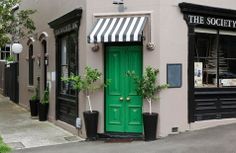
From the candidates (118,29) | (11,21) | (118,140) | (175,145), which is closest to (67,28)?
(118,29)

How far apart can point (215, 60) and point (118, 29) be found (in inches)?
119

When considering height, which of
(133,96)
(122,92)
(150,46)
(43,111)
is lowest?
(43,111)

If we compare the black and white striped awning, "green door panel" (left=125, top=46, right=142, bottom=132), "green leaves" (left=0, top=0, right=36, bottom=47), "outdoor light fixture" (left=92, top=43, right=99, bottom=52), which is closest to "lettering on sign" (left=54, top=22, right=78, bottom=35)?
"outdoor light fixture" (left=92, top=43, right=99, bottom=52)

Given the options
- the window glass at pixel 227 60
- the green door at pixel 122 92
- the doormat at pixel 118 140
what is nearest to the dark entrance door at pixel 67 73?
the green door at pixel 122 92

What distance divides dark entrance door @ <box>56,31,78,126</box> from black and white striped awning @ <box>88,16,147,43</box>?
152cm

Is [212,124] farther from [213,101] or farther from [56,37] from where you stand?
[56,37]

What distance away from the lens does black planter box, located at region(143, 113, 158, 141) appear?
10672 millimetres

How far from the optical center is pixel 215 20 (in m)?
11.8

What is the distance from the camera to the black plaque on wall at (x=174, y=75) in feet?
36.4

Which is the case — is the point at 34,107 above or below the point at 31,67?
below

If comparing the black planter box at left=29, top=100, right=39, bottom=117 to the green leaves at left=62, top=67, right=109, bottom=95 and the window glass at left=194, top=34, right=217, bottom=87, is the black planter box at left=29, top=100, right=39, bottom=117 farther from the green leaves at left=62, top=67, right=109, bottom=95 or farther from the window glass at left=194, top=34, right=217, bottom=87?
the window glass at left=194, top=34, right=217, bottom=87

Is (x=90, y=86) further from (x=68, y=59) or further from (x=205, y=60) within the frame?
(x=205, y=60)

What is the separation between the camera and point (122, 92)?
448 inches

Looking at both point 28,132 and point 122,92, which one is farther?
point 28,132
